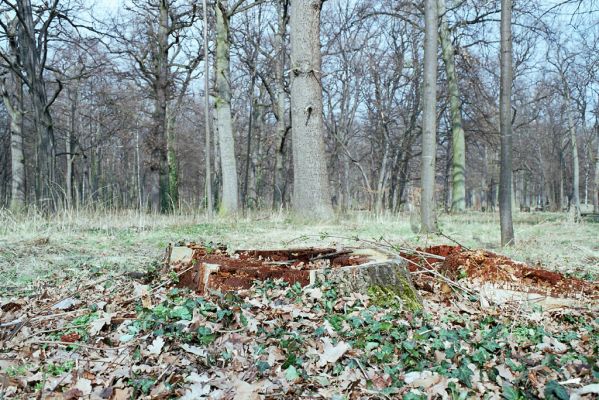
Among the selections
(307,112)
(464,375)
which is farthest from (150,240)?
(464,375)

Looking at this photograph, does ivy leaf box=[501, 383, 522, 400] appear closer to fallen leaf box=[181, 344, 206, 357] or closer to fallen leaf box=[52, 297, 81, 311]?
fallen leaf box=[181, 344, 206, 357]

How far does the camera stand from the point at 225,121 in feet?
42.6

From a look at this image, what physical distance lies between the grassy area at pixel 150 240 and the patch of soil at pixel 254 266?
650 mm

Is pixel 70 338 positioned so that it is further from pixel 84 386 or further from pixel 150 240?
pixel 150 240

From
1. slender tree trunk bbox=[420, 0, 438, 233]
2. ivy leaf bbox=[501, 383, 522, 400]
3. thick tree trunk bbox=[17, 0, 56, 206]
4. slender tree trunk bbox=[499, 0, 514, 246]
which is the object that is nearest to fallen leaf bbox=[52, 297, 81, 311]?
ivy leaf bbox=[501, 383, 522, 400]

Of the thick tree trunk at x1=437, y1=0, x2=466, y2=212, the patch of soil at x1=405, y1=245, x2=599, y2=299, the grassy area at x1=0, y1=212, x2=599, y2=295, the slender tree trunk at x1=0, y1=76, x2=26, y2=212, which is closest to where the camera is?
the patch of soil at x1=405, y1=245, x2=599, y2=299

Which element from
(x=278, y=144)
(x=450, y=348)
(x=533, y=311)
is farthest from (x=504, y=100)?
(x=278, y=144)

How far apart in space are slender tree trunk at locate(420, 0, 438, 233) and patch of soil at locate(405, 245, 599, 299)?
356 cm

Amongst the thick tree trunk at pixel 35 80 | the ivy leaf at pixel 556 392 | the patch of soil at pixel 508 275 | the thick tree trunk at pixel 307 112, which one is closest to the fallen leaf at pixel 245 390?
the ivy leaf at pixel 556 392

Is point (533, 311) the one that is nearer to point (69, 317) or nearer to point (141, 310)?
point (141, 310)

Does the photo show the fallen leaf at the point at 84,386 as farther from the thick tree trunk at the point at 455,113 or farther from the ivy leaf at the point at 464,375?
the thick tree trunk at the point at 455,113

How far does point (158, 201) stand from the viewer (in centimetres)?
1956

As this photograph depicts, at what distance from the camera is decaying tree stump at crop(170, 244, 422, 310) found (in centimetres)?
338

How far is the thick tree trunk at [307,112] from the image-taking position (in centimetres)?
920
